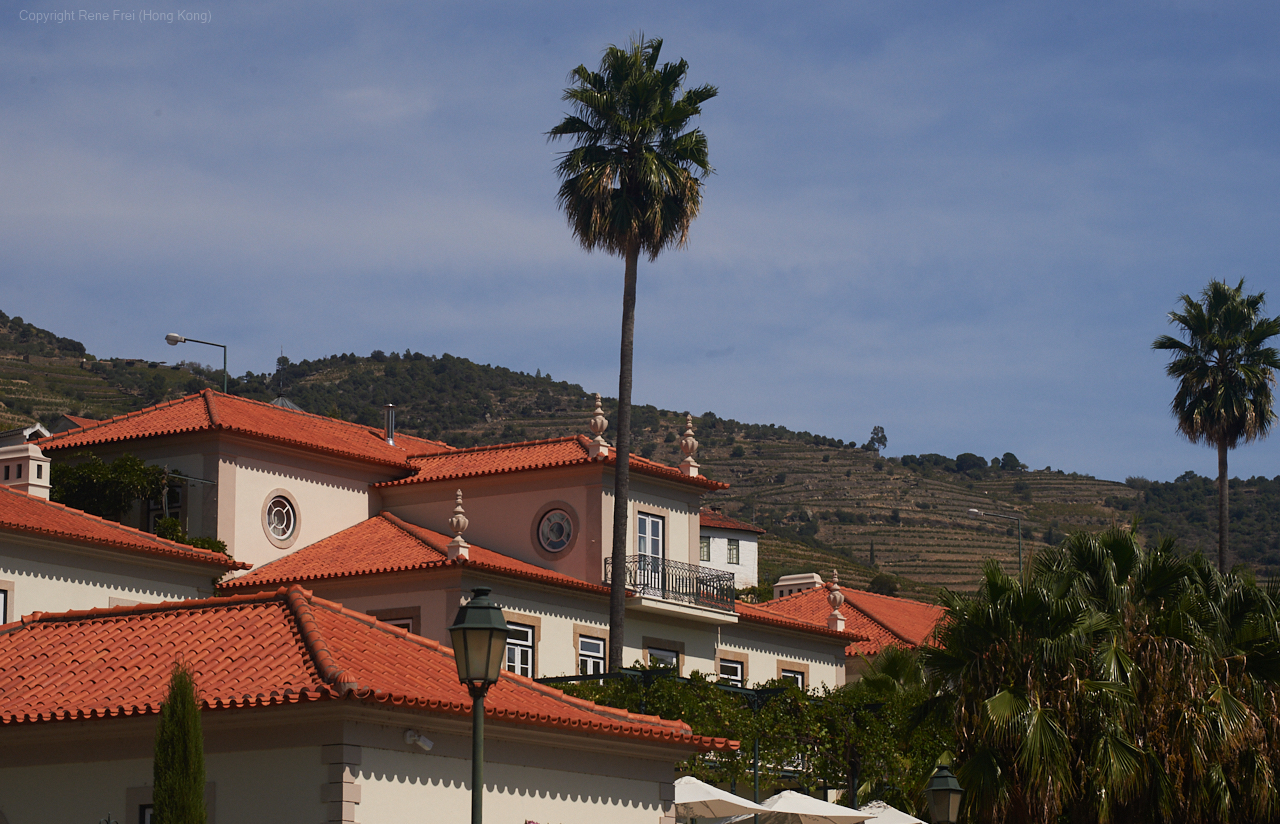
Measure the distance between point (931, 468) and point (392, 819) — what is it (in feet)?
449

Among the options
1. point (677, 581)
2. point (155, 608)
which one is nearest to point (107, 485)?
point (677, 581)

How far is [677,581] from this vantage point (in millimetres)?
37656

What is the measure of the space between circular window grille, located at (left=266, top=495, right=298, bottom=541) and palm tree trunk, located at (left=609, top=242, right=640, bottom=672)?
25.3 feet

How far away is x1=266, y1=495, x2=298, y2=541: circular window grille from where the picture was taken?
3575cm

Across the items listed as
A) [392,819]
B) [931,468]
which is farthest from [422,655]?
[931,468]

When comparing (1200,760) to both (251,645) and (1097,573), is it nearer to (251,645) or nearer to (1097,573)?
(1097,573)

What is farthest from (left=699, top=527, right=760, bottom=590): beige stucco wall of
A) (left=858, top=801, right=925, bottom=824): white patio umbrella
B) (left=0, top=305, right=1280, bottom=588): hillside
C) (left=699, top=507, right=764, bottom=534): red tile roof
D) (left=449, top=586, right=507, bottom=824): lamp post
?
(left=449, top=586, right=507, bottom=824): lamp post

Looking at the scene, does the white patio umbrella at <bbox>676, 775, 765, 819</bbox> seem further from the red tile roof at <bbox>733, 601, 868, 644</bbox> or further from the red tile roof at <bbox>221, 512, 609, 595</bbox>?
the red tile roof at <bbox>733, 601, 868, 644</bbox>

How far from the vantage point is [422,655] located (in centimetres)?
2003

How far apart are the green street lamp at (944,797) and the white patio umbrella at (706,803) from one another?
4804mm

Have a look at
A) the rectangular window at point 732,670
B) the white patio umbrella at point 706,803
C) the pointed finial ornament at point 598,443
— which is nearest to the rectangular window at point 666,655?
the rectangular window at point 732,670

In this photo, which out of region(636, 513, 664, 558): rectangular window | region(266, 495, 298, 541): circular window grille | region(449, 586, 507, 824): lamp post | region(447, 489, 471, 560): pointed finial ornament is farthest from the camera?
region(636, 513, 664, 558): rectangular window

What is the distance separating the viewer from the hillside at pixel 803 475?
10312 centimetres

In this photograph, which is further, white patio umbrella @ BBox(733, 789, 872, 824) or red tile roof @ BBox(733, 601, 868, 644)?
red tile roof @ BBox(733, 601, 868, 644)
